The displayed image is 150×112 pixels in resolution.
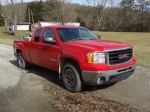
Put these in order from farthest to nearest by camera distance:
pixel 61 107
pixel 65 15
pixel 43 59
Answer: pixel 65 15, pixel 43 59, pixel 61 107

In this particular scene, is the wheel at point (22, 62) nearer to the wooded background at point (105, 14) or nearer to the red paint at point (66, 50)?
the red paint at point (66, 50)

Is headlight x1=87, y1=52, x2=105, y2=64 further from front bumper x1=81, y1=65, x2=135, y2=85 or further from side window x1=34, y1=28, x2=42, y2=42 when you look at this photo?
side window x1=34, y1=28, x2=42, y2=42

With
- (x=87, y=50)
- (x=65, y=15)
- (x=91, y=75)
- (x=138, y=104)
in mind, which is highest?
(x=65, y=15)

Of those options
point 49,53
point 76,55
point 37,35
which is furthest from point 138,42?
point 76,55

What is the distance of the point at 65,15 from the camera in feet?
114

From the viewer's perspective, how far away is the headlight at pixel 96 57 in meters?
4.53

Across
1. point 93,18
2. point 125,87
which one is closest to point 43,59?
point 125,87

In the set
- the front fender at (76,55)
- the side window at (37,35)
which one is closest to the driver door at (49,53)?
the side window at (37,35)

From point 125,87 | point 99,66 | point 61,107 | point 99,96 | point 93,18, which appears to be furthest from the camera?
point 93,18

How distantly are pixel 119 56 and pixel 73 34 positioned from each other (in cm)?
172

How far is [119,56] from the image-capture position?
4824mm

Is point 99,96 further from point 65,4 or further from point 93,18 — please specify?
point 93,18

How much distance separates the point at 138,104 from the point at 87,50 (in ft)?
5.50

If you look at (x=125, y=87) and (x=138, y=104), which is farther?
(x=125, y=87)
